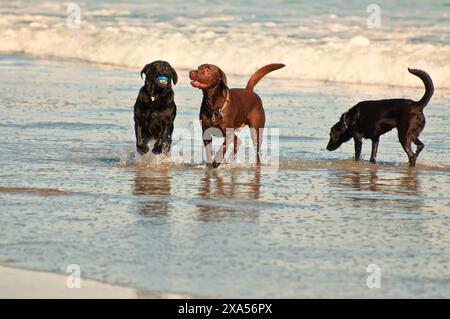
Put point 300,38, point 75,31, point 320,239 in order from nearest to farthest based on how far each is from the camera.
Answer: point 320,239, point 300,38, point 75,31

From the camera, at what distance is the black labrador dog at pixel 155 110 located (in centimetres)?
981

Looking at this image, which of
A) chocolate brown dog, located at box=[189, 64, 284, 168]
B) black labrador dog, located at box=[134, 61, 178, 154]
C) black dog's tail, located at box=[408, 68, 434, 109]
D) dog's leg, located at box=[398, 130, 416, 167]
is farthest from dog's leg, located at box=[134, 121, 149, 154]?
black dog's tail, located at box=[408, 68, 434, 109]

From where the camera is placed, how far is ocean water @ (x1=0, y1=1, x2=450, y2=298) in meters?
5.89

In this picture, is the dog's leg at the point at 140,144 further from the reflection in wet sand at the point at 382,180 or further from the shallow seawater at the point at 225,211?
the reflection in wet sand at the point at 382,180

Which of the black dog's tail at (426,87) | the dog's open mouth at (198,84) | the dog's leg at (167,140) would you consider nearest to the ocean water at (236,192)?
the dog's leg at (167,140)

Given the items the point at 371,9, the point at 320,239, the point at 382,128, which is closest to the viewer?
the point at 320,239

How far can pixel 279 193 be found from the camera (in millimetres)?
8273

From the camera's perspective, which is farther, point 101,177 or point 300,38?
point 300,38

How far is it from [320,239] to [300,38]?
1610cm

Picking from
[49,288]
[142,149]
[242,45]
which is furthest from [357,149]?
[242,45]

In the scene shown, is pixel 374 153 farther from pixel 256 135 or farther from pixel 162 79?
pixel 162 79

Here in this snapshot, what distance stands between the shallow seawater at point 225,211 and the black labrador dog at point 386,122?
0.54 feet
